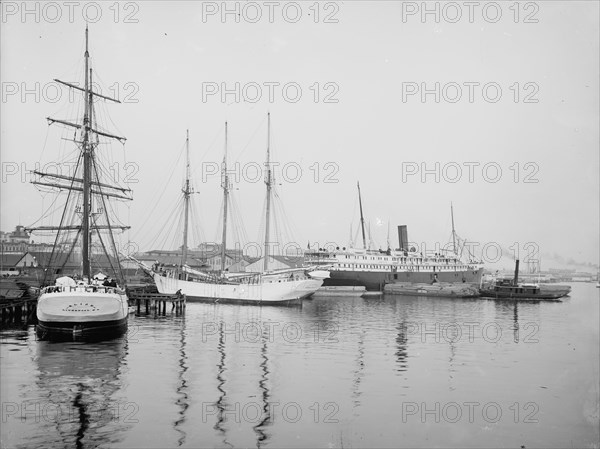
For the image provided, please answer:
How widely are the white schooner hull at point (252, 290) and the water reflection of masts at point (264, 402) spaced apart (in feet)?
115

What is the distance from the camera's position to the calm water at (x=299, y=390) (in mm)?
15219

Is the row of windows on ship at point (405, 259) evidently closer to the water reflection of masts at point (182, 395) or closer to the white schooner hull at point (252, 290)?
the white schooner hull at point (252, 290)

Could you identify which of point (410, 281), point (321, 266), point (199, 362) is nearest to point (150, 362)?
point (199, 362)

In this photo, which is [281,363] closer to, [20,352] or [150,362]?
[150,362]

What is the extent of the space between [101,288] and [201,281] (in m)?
34.5

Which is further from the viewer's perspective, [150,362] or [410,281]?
[410,281]

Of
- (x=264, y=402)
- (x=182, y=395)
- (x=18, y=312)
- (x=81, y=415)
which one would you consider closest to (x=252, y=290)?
(x=18, y=312)

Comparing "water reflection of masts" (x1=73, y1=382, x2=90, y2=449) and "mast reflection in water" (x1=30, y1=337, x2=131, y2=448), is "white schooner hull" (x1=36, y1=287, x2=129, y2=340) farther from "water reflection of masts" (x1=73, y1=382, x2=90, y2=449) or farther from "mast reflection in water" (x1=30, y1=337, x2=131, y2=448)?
"water reflection of masts" (x1=73, y1=382, x2=90, y2=449)

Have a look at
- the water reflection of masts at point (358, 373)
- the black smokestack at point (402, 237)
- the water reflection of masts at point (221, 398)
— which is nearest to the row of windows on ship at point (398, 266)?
the black smokestack at point (402, 237)

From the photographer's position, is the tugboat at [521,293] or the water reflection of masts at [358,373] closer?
the water reflection of masts at [358,373]

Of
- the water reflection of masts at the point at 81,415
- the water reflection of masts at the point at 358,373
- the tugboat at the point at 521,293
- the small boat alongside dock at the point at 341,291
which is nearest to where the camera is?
the water reflection of masts at the point at 81,415

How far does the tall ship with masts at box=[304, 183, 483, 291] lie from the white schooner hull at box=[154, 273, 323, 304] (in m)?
26.8

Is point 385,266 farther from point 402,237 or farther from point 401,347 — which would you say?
point 401,347

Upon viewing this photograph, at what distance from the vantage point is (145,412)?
1673cm
